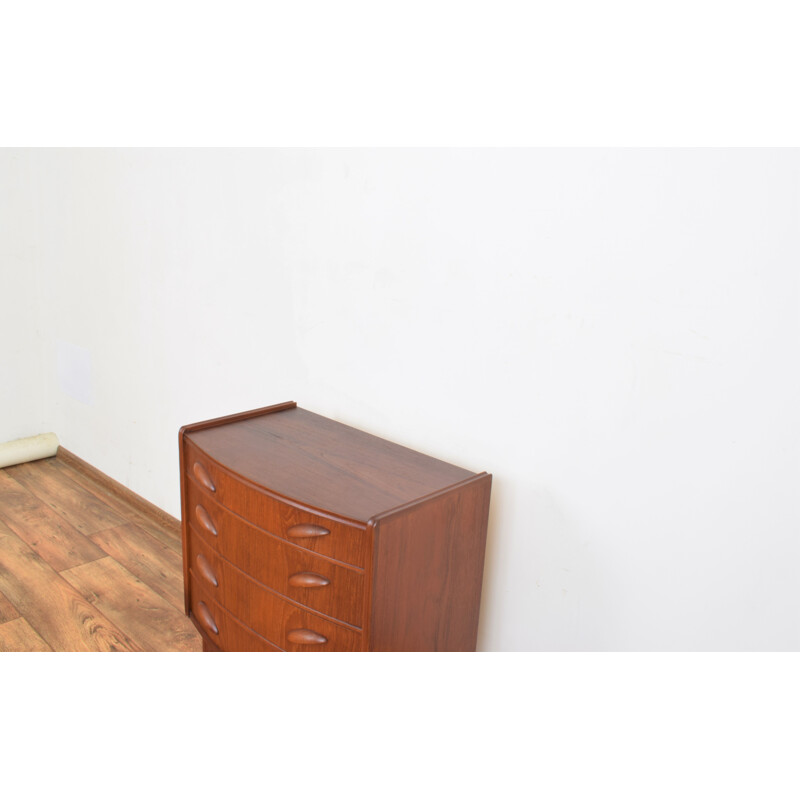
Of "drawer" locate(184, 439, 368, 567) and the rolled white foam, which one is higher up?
"drawer" locate(184, 439, 368, 567)

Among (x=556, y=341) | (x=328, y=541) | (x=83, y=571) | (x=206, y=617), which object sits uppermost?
(x=556, y=341)

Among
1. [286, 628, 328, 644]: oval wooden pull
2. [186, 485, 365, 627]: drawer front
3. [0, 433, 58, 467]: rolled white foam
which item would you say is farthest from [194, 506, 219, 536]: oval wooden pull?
[0, 433, 58, 467]: rolled white foam

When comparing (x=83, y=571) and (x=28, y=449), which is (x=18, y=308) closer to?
(x=28, y=449)

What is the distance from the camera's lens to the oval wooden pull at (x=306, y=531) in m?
1.39

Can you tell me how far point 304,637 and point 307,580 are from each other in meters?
0.13

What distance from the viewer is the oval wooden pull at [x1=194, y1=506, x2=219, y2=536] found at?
1.64 meters

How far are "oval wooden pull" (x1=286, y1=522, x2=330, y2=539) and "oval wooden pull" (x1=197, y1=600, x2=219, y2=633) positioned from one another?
436 millimetres

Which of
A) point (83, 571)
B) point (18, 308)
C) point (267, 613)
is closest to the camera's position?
point (267, 613)

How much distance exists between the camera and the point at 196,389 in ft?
7.84

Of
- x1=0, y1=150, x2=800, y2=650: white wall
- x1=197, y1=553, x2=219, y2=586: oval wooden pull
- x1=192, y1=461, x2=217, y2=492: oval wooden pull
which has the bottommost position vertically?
x1=197, y1=553, x2=219, y2=586: oval wooden pull

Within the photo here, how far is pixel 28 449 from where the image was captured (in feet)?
10.2

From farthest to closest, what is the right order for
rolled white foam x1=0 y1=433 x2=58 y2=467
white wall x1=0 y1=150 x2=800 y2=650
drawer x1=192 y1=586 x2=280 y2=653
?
rolled white foam x1=0 y1=433 x2=58 y2=467 → drawer x1=192 y1=586 x2=280 y2=653 → white wall x1=0 y1=150 x2=800 y2=650

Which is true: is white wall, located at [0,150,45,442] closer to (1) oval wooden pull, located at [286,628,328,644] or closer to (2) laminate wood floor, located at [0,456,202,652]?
(2) laminate wood floor, located at [0,456,202,652]

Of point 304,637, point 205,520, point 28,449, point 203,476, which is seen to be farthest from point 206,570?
point 28,449
